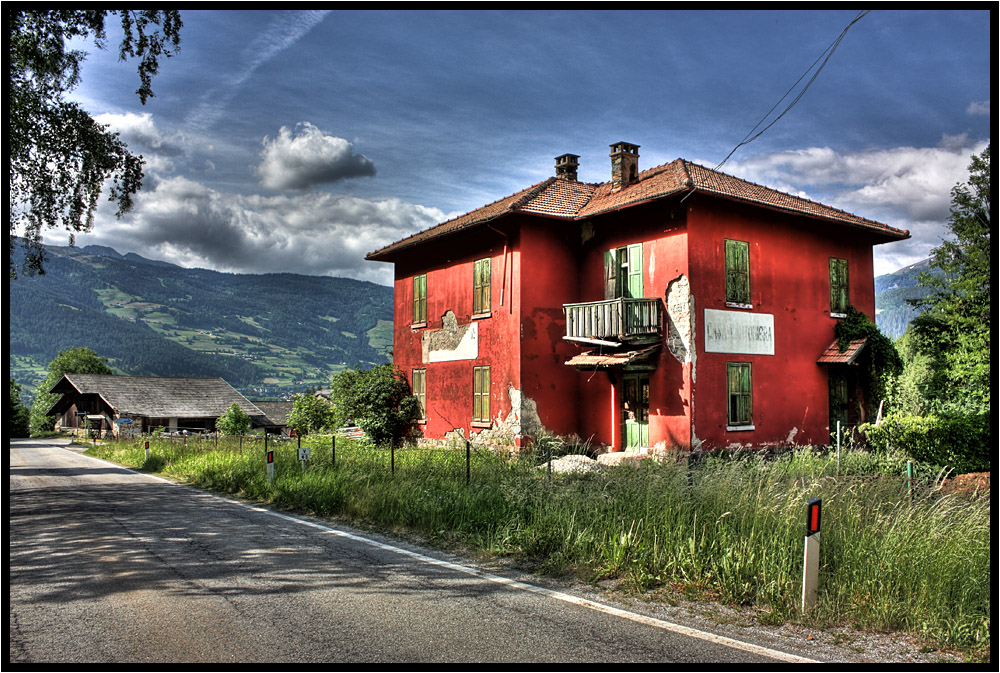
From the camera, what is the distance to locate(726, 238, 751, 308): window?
59.1 ft

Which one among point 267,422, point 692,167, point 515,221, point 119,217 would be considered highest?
point 692,167

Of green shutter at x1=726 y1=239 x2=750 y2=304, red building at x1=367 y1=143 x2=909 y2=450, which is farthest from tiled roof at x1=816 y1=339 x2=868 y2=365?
green shutter at x1=726 y1=239 x2=750 y2=304

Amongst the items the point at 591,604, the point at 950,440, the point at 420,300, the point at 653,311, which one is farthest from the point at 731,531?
the point at 420,300

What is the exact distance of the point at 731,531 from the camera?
6.89 m

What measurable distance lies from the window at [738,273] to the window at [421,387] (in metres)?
10.3

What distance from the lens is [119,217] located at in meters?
13.1

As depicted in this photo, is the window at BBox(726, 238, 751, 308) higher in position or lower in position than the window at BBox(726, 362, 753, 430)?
higher

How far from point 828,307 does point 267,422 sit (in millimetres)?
55901

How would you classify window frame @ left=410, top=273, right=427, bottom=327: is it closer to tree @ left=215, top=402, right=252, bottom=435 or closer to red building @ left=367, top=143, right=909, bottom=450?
red building @ left=367, top=143, right=909, bottom=450

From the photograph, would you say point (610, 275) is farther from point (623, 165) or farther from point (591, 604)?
point (591, 604)

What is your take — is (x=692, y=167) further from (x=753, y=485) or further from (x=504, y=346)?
(x=753, y=485)

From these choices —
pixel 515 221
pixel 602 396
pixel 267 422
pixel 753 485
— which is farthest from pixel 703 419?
pixel 267 422

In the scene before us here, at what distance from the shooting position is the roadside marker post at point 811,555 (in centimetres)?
561

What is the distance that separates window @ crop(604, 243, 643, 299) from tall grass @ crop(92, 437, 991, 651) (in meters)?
8.79
